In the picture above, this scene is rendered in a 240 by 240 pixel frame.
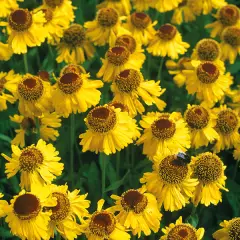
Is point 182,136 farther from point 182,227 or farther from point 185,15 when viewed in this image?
point 185,15

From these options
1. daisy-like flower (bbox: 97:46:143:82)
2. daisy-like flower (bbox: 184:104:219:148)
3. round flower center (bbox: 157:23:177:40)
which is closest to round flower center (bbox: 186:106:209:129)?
daisy-like flower (bbox: 184:104:219:148)

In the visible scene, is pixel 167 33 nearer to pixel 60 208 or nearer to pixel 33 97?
pixel 33 97

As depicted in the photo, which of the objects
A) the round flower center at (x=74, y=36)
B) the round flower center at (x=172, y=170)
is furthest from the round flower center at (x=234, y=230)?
the round flower center at (x=74, y=36)

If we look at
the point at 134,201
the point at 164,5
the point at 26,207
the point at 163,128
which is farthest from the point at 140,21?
the point at 26,207

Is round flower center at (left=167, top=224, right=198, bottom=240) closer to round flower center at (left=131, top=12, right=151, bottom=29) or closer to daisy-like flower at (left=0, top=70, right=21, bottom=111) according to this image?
daisy-like flower at (left=0, top=70, right=21, bottom=111)

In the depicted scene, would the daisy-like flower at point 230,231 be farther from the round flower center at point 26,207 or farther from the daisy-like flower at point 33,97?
the daisy-like flower at point 33,97

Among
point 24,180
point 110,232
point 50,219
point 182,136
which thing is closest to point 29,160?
point 24,180
